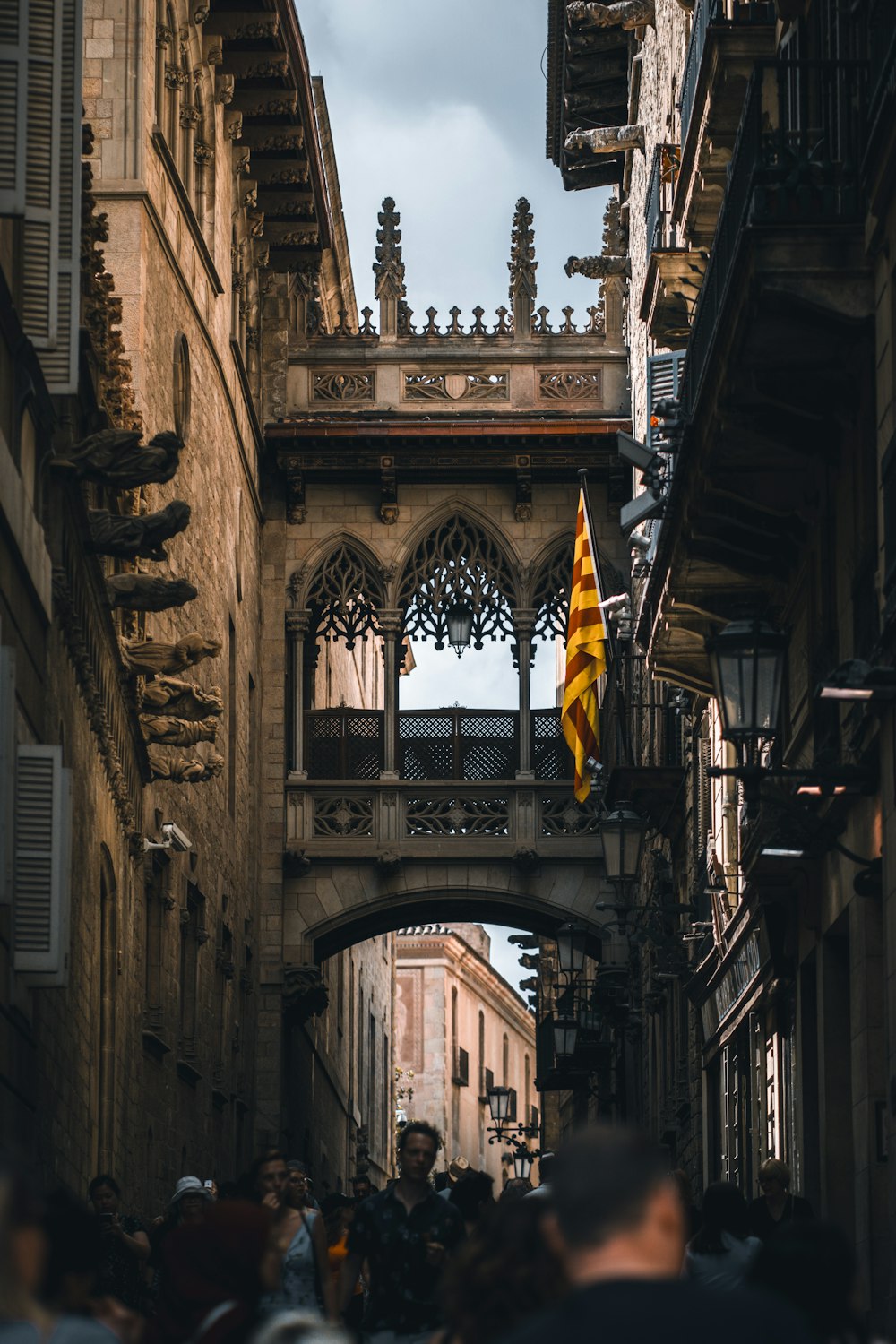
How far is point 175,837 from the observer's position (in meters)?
23.6

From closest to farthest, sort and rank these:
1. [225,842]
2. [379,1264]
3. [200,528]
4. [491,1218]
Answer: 1. [491,1218]
2. [379,1264]
3. [200,528]
4. [225,842]

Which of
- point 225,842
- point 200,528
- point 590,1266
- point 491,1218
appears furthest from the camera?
point 225,842

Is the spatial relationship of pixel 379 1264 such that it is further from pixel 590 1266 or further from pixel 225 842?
pixel 225 842

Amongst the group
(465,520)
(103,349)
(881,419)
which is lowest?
(881,419)

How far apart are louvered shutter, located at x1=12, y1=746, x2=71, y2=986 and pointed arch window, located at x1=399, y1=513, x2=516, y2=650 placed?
20.9m

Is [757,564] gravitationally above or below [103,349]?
below

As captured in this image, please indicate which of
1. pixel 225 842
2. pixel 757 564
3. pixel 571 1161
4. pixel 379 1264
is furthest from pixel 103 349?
pixel 571 1161

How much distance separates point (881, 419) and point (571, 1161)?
27.5 ft

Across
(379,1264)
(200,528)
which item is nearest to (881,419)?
(379,1264)

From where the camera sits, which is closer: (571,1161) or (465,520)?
(571,1161)

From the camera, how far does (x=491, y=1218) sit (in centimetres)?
607

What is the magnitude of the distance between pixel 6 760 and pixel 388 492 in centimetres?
2193

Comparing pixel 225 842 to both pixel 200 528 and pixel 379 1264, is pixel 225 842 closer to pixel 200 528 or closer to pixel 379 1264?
pixel 200 528

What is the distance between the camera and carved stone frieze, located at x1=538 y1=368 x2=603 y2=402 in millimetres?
34875
